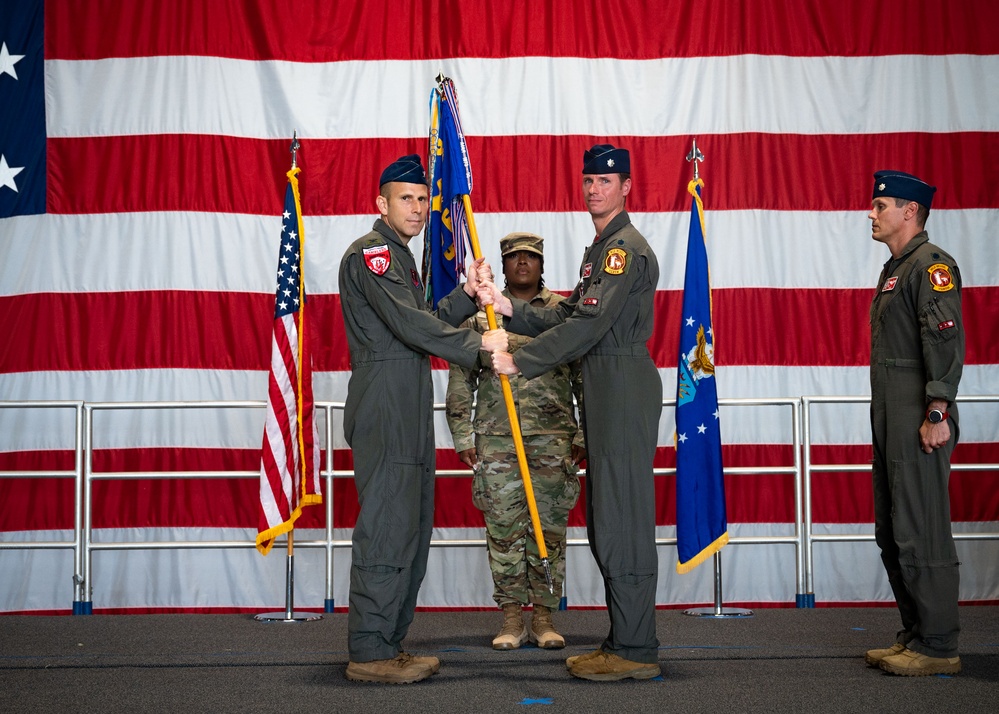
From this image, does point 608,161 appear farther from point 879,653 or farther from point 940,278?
point 879,653

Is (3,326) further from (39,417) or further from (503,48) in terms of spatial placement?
(503,48)

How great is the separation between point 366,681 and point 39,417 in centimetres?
273

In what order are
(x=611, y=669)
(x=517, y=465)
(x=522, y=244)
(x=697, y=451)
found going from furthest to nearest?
1. (x=697, y=451)
2. (x=522, y=244)
3. (x=517, y=465)
4. (x=611, y=669)

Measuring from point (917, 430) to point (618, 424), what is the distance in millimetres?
1007

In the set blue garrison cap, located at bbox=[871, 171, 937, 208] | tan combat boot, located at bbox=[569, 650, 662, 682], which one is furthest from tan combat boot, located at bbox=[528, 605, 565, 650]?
blue garrison cap, located at bbox=[871, 171, 937, 208]

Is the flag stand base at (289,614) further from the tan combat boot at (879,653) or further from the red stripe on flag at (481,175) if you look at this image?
the tan combat boot at (879,653)

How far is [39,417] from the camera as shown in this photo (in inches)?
203

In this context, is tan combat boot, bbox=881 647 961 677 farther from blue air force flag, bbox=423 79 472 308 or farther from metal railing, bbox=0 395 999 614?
blue air force flag, bbox=423 79 472 308

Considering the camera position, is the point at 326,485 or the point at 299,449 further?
the point at 326,485

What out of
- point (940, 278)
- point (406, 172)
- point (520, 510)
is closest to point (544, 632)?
point (520, 510)

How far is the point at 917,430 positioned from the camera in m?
3.45

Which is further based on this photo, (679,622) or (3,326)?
(3,326)

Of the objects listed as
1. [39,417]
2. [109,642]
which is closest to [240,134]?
[39,417]

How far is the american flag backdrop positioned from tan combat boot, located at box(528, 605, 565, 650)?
3.63 feet
